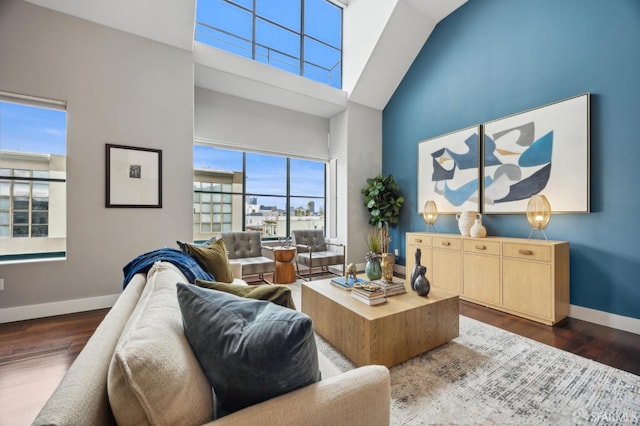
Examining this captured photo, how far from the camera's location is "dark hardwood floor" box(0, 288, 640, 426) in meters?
1.66

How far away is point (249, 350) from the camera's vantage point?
0.72 metres

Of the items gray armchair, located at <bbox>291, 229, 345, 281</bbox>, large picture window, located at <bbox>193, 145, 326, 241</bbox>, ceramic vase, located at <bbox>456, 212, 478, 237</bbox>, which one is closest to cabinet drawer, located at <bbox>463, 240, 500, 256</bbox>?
ceramic vase, located at <bbox>456, 212, 478, 237</bbox>

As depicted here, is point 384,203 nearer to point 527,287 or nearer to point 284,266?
point 284,266

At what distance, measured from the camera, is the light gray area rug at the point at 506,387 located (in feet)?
4.81

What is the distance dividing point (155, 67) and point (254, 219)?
2.74 metres

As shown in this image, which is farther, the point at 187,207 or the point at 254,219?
the point at 254,219

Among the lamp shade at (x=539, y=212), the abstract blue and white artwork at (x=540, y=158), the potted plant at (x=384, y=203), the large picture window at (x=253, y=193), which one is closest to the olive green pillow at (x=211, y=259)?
the large picture window at (x=253, y=193)

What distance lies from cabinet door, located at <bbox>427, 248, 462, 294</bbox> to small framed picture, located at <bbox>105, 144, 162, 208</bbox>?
3.83 m

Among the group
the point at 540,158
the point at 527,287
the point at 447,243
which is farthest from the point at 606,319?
the point at 540,158

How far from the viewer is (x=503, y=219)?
345 cm

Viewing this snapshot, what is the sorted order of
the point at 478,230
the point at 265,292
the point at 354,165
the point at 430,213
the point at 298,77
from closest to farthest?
the point at 265,292 < the point at 478,230 < the point at 430,213 < the point at 298,77 < the point at 354,165

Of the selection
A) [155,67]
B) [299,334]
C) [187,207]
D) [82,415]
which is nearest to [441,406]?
[299,334]

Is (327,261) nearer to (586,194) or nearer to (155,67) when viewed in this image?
(586,194)

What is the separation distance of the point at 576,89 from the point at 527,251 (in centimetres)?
187
